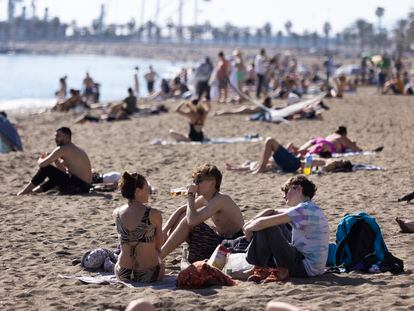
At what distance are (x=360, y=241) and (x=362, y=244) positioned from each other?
3 cm

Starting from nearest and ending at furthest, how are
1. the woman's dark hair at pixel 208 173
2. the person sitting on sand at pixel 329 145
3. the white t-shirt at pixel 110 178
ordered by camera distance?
1. the woman's dark hair at pixel 208 173
2. the white t-shirt at pixel 110 178
3. the person sitting on sand at pixel 329 145

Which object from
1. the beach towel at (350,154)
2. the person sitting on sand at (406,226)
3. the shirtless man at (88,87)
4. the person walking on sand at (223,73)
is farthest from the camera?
the shirtless man at (88,87)

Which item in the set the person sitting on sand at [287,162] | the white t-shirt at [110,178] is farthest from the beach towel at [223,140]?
the white t-shirt at [110,178]

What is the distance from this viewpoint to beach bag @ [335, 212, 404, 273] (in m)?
6.04

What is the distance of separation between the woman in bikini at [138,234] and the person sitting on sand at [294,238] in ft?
1.98

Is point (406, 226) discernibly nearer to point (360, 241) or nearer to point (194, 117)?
point (360, 241)

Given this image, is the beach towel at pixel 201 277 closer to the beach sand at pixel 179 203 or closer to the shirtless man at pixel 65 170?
the beach sand at pixel 179 203

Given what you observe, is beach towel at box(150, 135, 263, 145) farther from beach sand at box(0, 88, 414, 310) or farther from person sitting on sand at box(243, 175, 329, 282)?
person sitting on sand at box(243, 175, 329, 282)

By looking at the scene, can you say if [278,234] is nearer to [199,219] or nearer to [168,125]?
[199,219]

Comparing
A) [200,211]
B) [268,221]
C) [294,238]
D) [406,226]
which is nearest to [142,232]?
[200,211]

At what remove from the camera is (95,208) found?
9086 millimetres

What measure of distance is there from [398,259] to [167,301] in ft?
5.28

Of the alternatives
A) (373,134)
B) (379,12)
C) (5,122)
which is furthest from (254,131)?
(379,12)

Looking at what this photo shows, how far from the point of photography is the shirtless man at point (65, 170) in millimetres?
9844
